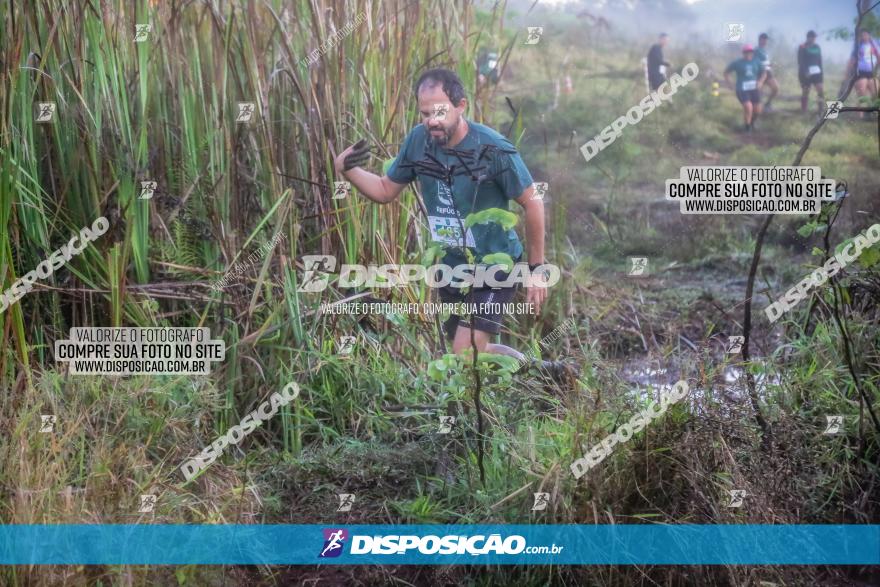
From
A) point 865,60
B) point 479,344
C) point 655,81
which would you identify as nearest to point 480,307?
point 479,344

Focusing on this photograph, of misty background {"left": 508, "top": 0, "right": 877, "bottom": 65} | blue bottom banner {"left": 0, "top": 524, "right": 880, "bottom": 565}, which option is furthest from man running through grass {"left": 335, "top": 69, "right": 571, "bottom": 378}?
blue bottom banner {"left": 0, "top": 524, "right": 880, "bottom": 565}

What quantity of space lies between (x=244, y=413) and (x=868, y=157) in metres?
2.51

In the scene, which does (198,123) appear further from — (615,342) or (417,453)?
(615,342)

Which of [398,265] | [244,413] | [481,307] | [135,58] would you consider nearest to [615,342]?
[481,307]

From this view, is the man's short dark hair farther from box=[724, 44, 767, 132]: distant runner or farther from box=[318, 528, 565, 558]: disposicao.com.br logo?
box=[318, 528, 565, 558]: disposicao.com.br logo

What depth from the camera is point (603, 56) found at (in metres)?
3.99

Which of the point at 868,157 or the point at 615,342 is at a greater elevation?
the point at 868,157

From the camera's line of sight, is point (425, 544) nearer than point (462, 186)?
Yes

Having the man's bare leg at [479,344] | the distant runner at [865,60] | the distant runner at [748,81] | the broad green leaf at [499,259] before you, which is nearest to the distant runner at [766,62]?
the distant runner at [748,81]

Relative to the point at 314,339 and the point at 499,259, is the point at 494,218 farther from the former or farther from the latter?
the point at 314,339

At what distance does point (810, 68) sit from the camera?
12.0ft

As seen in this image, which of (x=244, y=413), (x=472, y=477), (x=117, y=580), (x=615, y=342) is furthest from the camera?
(x=615, y=342)

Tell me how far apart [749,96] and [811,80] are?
23cm

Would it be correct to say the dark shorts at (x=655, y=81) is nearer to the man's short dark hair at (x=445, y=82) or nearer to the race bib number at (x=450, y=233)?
the man's short dark hair at (x=445, y=82)
